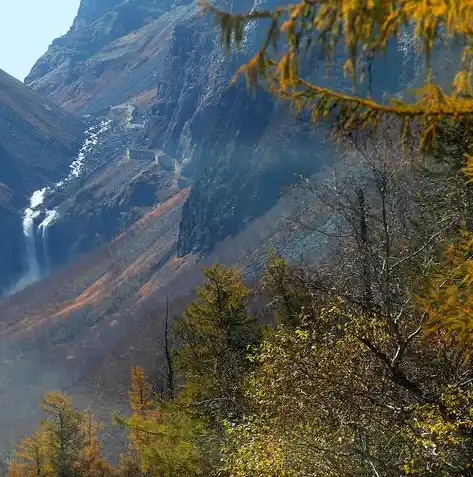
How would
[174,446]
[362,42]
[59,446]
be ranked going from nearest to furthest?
1. [362,42]
2. [174,446]
3. [59,446]

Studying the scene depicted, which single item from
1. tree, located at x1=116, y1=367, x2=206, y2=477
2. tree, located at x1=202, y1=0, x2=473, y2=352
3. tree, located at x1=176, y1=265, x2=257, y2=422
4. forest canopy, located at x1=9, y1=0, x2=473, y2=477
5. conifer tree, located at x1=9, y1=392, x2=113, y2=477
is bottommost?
conifer tree, located at x1=9, y1=392, x2=113, y2=477

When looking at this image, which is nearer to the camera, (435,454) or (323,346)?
(435,454)

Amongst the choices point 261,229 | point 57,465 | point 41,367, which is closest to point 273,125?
point 261,229

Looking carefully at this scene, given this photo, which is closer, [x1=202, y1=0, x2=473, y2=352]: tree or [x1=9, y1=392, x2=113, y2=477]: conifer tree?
[x1=202, y1=0, x2=473, y2=352]: tree

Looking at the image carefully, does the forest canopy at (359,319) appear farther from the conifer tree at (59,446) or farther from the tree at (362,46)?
the conifer tree at (59,446)

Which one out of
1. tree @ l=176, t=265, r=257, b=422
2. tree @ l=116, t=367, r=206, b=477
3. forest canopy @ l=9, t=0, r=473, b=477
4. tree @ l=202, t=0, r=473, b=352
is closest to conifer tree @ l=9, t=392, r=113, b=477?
forest canopy @ l=9, t=0, r=473, b=477

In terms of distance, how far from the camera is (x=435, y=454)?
23.5ft

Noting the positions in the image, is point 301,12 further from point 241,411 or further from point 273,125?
point 273,125

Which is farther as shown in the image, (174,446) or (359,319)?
(174,446)

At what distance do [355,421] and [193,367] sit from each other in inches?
464

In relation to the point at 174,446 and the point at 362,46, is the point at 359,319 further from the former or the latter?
the point at 174,446

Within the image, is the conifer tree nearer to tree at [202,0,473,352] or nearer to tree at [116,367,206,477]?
tree at [116,367,206,477]

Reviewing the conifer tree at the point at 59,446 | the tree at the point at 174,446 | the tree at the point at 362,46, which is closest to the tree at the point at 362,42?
the tree at the point at 362,46

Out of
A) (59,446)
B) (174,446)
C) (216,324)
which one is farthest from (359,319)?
(59,446)
